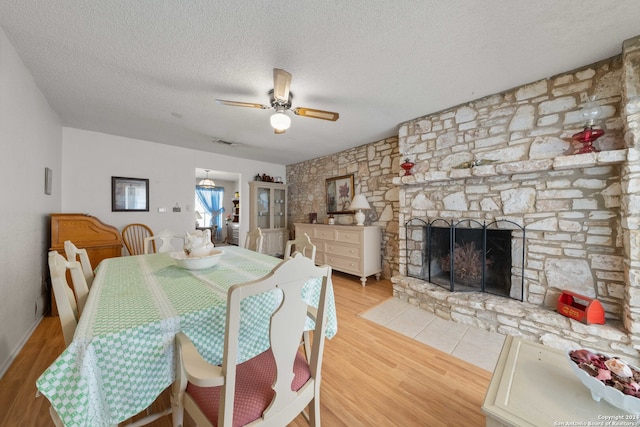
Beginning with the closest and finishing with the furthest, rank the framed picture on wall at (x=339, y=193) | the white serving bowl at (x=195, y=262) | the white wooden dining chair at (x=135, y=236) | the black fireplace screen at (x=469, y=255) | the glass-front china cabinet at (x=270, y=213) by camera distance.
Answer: the white serving bowl at (x=195, y=262) < the black fireplace screen at (x=469, y=255) < the white wooden dining chair at (x=135, y=236) < the framed picture on wall at (x=339, y=193) < the glass-front china cabinet at (x=270, y=213)

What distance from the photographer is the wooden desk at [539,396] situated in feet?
2.43

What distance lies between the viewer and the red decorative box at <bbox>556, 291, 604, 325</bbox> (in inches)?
69.0

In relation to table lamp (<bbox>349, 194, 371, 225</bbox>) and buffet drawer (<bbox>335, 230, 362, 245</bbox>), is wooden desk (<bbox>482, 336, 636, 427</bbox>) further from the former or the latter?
table lamp (<bbox>349, 194, 371, 225</bbox>)

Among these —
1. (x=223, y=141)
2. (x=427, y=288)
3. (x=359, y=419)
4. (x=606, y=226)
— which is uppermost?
(x=223, y=141)

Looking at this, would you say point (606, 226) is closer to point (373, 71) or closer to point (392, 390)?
point (392, 390)

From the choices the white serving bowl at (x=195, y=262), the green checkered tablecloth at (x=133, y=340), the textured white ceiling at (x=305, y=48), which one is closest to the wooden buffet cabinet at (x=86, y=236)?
the textured white ceiling at (x=305, y=48)

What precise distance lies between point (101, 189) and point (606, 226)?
591 centimetres

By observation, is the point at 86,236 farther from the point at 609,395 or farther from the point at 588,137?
the point at 588,137

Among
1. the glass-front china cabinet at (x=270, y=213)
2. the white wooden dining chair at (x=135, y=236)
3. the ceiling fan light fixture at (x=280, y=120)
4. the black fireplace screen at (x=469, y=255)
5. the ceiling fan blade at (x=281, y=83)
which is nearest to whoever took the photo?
the ceiling fan blade at (x=281, y=83)

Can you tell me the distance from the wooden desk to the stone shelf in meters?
1.63

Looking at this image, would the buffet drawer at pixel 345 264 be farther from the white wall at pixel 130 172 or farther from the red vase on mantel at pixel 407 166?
the white wall at pixel 130 172

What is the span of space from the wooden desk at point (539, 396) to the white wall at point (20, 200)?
297cm

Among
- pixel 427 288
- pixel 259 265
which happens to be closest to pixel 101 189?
pixel 259 265

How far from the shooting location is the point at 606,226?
1801 mm
